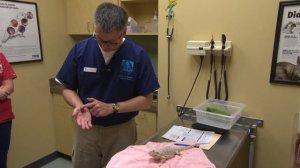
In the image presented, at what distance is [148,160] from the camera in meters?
1.10

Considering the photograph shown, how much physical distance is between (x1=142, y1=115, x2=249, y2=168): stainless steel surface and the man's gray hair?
25.2 inches

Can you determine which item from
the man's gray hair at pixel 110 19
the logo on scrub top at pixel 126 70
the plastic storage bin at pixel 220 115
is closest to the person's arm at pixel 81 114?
the logo on scrub top at pixel 126 70

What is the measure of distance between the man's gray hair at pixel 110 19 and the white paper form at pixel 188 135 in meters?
0.69

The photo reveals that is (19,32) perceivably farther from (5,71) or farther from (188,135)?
(188,135)

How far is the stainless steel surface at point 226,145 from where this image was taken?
1204mm

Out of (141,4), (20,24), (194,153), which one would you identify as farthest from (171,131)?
(20,24)

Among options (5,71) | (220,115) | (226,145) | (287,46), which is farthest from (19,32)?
(287,46)

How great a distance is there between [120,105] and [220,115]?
63 centimetres

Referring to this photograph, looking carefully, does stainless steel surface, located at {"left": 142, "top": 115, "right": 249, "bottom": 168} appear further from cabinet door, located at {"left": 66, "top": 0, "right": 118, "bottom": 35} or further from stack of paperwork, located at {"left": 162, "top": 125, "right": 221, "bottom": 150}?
cabinet door, located at {"left": 66, "top": 0, "right": 118, "bottom": 35}

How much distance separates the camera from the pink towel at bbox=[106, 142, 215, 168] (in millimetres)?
1063

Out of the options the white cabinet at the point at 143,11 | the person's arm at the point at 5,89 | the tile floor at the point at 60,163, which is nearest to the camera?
the person's arm at the point at 5,89

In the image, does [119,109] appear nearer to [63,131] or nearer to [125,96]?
[125,96]

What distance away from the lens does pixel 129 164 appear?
1.06 meters

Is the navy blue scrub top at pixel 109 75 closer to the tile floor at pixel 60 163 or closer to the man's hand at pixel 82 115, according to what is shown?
the man's hand at pixel 82 115
